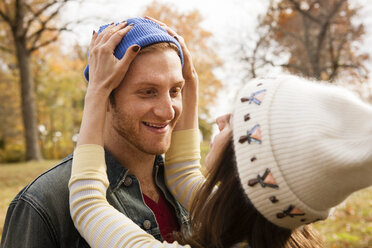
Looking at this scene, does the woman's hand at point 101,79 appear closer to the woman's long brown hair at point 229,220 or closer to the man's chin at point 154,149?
the man's chin at point 154,149

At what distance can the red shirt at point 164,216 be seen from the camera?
2.50 m

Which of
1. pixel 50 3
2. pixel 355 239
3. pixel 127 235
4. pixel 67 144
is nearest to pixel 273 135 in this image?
pixel 127 235

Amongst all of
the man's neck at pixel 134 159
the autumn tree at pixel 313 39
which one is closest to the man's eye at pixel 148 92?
the man's neck at pixel 134 159

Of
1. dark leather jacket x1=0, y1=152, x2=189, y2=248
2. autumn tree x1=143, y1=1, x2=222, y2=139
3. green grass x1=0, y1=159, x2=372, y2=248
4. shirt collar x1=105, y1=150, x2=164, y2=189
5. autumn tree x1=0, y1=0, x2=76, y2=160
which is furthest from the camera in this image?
autumn tree x1=143, y1=1, x2=222, y2=139

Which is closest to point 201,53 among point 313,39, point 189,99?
point 313,39

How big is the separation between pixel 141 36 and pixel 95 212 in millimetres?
1115

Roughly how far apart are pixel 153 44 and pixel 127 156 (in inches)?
29.8

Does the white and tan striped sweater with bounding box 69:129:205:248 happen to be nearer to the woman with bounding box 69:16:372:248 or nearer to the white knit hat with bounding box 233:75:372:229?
the woman with bounding box 69:16:372:248

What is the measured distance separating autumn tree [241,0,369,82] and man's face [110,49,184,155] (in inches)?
446

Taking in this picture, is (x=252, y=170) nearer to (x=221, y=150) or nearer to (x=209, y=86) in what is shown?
(x=221, y=150)

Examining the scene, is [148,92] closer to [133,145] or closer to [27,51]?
[133,145]

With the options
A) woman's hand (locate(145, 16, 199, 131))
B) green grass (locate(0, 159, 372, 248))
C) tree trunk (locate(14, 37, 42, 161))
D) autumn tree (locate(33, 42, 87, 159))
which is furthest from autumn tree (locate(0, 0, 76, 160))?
woman's hand (locate(145, 16, 199, 131))

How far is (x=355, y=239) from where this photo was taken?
6629 millimetres

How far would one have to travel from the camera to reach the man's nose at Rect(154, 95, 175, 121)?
2455 millimetres
